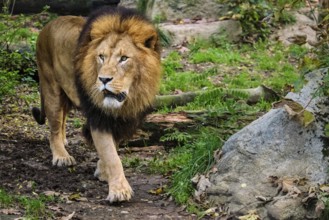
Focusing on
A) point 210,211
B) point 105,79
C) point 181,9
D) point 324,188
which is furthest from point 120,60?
point 181,9

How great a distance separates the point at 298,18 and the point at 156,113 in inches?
196

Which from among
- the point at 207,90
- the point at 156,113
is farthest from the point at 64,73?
the point at 207,90

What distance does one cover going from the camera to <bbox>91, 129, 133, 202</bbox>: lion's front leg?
6.18 metres

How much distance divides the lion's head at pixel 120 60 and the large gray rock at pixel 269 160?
0.90m

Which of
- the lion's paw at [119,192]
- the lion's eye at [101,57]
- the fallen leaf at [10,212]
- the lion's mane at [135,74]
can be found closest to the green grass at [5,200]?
the fallen leaf at [10,212]

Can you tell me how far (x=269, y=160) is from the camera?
5.99 m

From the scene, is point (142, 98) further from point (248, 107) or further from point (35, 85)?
point (35, 85)

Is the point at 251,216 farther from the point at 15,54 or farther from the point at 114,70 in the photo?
the point at 15,54

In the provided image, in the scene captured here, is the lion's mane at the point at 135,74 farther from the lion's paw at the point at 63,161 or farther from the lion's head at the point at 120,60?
the lion's paw at the point at 63,161

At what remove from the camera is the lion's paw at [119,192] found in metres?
6.16

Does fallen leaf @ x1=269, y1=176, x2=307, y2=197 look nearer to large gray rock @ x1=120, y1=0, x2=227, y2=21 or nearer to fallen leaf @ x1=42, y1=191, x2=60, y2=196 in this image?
fallen leaf @ x1=42, y1=191, x2=60, y2=196

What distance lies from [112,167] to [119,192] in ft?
0.87

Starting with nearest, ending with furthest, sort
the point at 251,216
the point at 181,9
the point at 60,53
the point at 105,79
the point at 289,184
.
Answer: the point at 251,216
the point at 289,184
the point at 105,79
the point at 60,53
the point at 181,9

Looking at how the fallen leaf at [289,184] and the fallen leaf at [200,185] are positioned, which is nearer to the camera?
the fallen leaf at [289,184]
